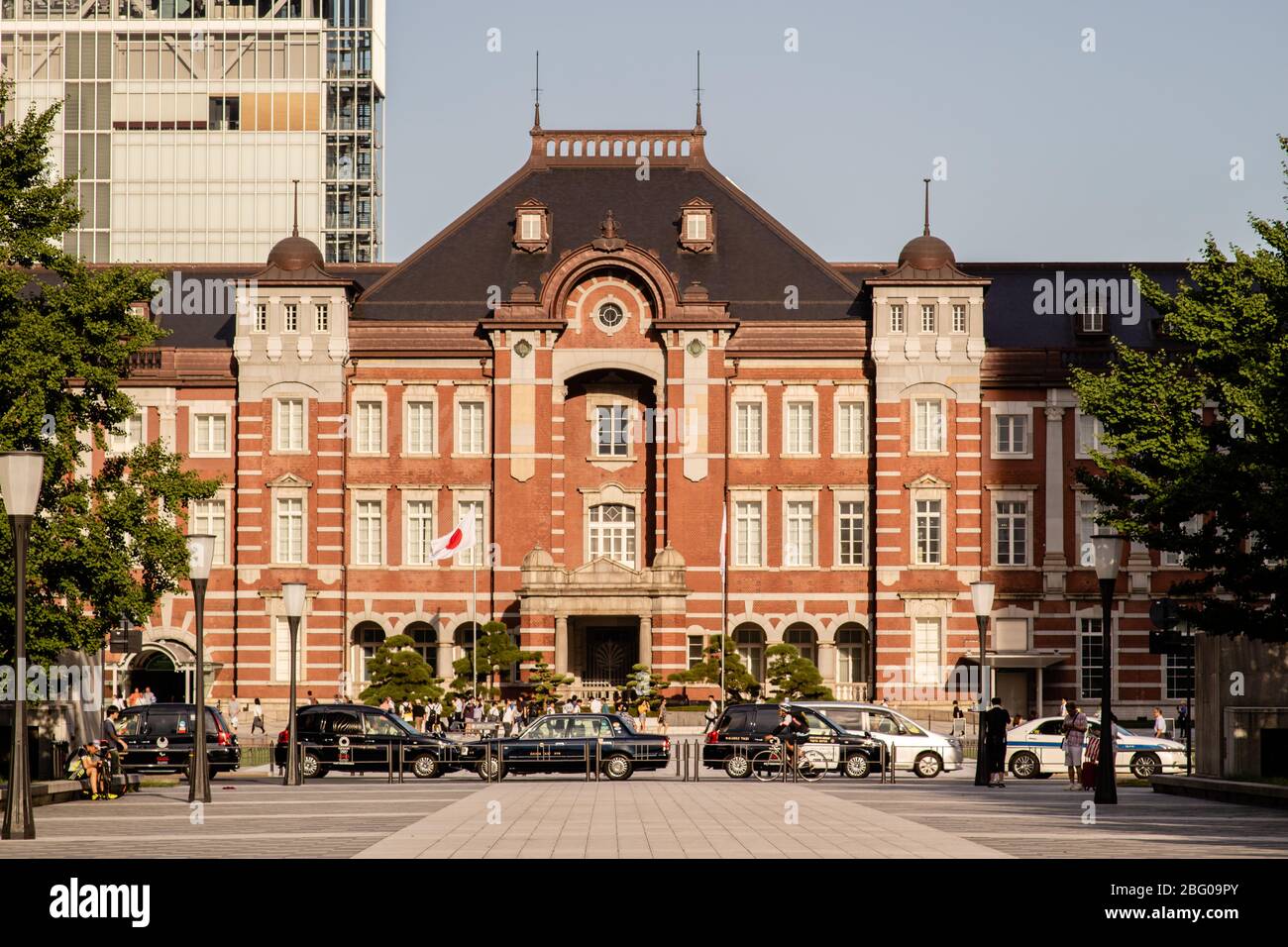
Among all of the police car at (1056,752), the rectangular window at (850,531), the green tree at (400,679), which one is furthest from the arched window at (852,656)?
the police car at (1056,752)

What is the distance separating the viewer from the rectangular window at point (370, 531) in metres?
73.1

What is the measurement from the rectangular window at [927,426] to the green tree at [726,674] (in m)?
9.94

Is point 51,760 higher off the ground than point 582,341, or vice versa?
point 582,341

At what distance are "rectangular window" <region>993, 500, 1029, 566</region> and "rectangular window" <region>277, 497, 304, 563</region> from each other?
24.9 metres

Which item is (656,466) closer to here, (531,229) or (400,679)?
(531,229)

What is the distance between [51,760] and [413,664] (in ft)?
94.9

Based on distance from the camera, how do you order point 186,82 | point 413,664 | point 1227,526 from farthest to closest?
point 186,82, point 413,664, point 1227,526

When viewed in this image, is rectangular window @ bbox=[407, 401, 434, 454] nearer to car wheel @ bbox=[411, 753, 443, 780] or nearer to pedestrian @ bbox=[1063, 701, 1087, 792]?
car wheel @ bbox=[411, 753, 443, 780]

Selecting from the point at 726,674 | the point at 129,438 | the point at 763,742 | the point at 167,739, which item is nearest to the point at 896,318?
the point at 726,674

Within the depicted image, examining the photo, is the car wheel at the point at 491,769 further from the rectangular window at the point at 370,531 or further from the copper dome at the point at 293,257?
the copper dome at the point at 293,257

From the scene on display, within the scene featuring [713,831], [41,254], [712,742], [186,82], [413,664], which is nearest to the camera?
[713,831]

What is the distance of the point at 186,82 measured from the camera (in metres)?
124

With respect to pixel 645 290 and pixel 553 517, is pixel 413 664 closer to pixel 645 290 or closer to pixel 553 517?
pixel 553 517

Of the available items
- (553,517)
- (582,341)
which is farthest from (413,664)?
(582,341)
